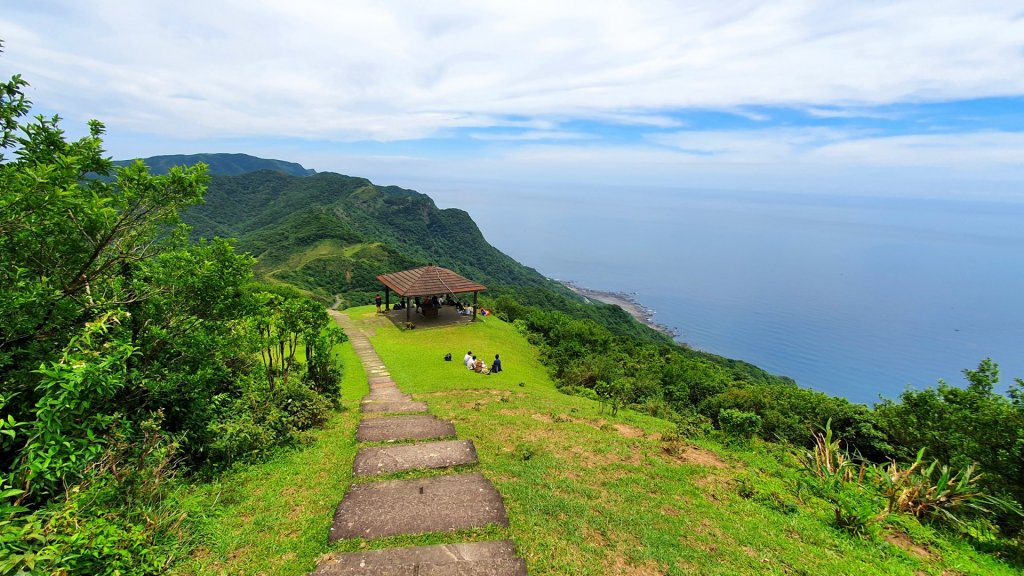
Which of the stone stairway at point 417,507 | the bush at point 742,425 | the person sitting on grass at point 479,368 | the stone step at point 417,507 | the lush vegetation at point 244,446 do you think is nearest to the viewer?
the lush vegetation at point 244,446

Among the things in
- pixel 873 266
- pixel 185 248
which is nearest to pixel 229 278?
pixel 185 248

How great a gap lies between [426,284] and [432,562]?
710 inches

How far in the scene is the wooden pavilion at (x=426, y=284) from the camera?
882 inches

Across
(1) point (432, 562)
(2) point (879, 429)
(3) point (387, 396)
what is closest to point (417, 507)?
(1) point (432, 562)

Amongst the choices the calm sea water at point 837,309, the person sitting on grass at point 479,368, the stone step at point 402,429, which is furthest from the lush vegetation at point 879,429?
the calm sea water at point 837,309

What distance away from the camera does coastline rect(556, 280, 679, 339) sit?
8682 cm

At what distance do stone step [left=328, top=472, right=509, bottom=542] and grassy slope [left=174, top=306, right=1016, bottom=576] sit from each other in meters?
0.21

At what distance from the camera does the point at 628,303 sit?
4215 inches

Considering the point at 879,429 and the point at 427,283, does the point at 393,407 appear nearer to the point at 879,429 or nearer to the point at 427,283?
the point at 427,283

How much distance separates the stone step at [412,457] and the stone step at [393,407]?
9.97 ft

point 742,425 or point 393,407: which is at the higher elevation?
point 742,425

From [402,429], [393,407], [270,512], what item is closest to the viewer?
[270,512]

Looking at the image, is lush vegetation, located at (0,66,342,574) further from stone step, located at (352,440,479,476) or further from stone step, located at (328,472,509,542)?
stone step, located at (328,472,509,542)

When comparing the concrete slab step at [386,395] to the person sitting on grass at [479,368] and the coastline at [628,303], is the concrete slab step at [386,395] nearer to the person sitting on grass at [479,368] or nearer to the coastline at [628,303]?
the person sitting on grass at [479,368]
